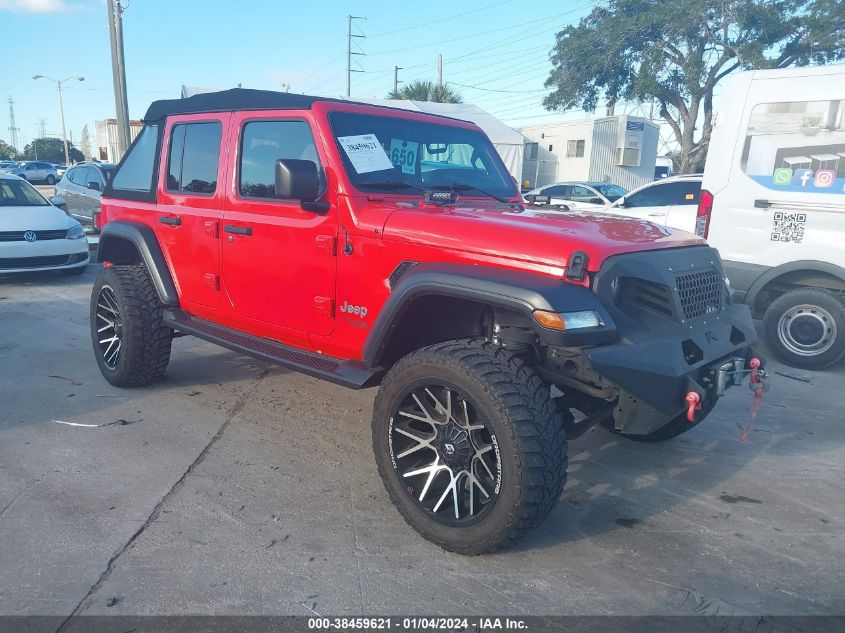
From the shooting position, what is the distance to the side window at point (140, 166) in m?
4.86

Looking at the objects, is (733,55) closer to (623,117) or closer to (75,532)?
(623,117)

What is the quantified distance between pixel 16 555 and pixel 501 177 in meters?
3.44

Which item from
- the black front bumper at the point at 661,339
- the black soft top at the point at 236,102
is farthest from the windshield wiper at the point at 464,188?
the black front bumper at the point at 661,339

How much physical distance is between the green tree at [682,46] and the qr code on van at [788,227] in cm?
1800

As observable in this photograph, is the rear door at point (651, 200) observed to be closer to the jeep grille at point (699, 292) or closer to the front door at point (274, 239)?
the jeep grille at point (699, 292)

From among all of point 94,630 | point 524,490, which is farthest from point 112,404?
point 524,490

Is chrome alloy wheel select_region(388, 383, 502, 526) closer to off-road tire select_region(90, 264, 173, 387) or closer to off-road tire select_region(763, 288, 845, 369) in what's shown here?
off-road tire select_region(90, 264, 173, 387)

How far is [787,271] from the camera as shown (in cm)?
581

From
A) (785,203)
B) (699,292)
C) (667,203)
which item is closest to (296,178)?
(699,292)

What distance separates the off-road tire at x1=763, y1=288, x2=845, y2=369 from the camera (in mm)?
5668

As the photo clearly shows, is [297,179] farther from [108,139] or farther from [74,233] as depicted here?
[108,139]

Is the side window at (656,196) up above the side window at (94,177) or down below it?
above

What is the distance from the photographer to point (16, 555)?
2822 mm

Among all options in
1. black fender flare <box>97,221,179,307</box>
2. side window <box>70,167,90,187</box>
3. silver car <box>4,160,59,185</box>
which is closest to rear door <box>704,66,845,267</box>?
black fender flare <box>97,221,179,307</box>
